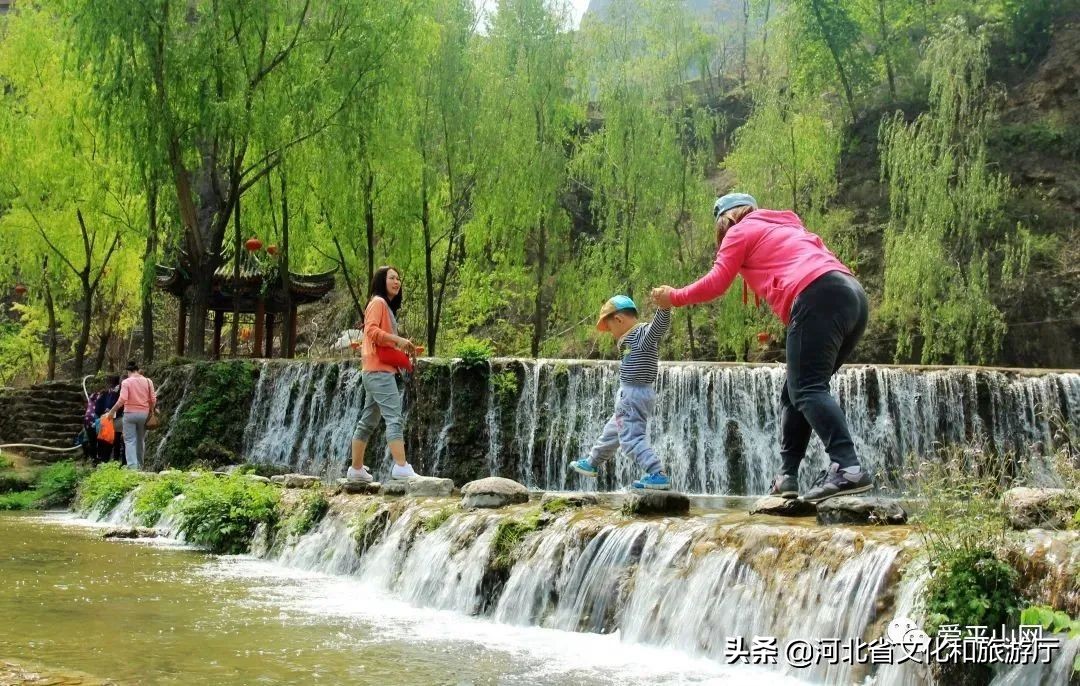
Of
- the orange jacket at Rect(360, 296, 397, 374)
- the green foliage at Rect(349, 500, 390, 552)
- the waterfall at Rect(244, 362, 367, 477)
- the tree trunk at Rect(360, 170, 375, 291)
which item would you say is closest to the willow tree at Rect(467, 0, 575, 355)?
the tree trunk at Rect(360, 170, 375, 291)

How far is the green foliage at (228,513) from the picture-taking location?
8.45 metres

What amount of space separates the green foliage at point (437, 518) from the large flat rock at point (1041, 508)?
3.62 metres

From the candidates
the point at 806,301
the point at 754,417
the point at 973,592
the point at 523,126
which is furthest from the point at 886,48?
the point at 973,592

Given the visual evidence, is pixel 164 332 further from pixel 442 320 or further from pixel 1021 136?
pixel 1021 136

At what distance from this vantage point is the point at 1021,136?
26906mm

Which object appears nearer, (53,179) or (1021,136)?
(53,179)

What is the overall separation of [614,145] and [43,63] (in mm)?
12913

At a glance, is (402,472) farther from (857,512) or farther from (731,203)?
(857,512)

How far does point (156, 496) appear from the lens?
10234mm

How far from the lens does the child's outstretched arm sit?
5846 mm

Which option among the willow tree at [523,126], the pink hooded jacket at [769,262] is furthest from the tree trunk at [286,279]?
the pink hooded jacket at [769,262]

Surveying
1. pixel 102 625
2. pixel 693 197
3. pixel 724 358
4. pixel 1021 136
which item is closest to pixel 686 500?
pixel 102 625

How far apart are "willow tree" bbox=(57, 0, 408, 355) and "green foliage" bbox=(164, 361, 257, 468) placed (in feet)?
5.18

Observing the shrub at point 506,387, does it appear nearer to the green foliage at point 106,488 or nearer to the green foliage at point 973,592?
the green foliage at point 106,488
